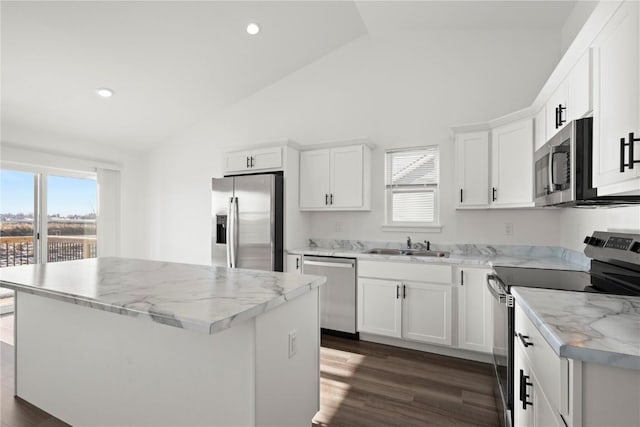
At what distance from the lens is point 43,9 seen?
2.63 meters

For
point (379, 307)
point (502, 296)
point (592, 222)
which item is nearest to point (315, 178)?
point (379, 307)

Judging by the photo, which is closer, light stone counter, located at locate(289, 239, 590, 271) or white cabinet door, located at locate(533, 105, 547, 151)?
white cabinet door, located at locate(533, 105, 547, 151)

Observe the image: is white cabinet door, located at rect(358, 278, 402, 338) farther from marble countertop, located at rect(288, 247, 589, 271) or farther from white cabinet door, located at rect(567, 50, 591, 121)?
white cabinet door, located at rect(567, 50, 591, 121)

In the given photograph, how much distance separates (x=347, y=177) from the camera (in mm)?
3725

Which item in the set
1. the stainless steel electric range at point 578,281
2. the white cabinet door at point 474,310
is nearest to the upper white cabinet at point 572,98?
the stainless steel electric range at point 578,281

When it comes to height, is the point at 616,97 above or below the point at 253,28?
below

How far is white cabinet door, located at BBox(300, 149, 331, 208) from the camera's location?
3834 millimetres

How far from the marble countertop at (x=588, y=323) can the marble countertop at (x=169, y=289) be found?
102cm

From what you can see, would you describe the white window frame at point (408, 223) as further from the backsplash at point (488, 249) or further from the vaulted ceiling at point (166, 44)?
the vaulted ceiling at point (166, 44)

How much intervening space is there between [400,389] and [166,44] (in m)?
3.88

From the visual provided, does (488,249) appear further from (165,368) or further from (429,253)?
(165,368)

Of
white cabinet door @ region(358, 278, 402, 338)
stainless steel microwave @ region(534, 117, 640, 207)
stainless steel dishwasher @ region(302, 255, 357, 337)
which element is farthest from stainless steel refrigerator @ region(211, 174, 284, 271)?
stainless steel microwave @ region(534, 117, 640, 207)

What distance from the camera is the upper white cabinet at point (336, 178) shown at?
3.67 m

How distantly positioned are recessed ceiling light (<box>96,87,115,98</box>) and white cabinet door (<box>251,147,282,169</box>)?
5.81 feet
